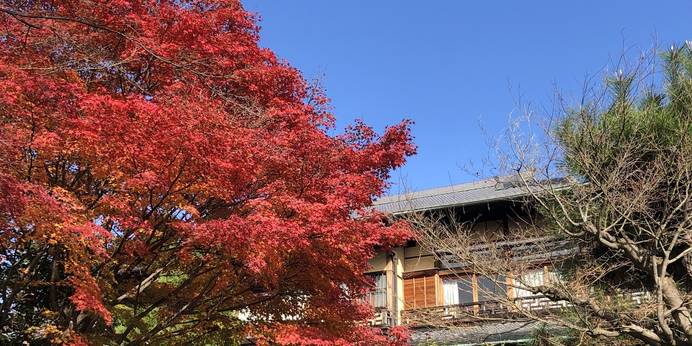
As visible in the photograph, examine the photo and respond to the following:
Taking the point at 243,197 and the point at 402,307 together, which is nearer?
the point at 243,197

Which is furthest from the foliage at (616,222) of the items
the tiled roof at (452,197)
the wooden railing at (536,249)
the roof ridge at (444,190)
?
the roof ridge at (444,190)

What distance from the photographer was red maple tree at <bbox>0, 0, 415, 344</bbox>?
25.9ft

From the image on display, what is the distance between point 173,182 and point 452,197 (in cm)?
1314

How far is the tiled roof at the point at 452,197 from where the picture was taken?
1709cm

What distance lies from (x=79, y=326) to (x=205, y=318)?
195 centimetres

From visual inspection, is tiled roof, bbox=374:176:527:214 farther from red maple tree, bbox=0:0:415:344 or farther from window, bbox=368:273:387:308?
red maple tree, bbox=0:0:415:344

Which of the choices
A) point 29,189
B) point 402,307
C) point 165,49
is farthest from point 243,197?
point 402,307

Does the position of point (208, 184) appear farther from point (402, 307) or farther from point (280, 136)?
point (402, 307)

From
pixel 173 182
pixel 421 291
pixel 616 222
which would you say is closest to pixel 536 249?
pixel 616 222

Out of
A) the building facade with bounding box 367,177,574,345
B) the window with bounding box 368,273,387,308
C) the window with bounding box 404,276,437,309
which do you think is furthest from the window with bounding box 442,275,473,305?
the window with bounding box 368,273,387,308

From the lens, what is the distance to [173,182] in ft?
26.9

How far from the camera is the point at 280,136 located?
389 inches

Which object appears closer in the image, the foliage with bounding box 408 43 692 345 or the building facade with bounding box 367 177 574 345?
the foliage with bounding box 408 43 692 345

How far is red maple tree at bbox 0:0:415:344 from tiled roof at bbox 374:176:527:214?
4650 millimetres
